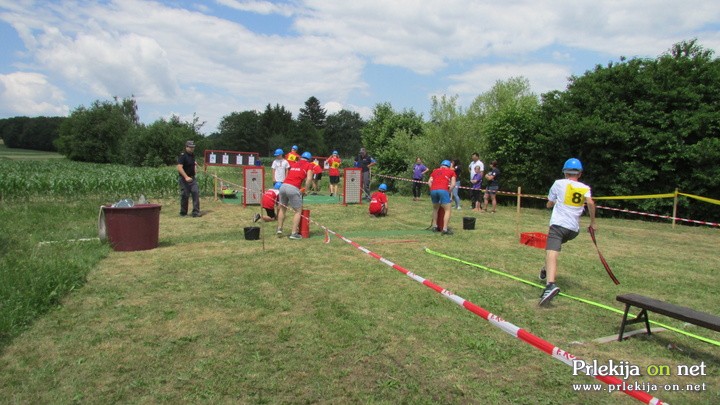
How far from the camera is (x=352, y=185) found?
54.8 feet

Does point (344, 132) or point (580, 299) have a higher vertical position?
point (344, 132)

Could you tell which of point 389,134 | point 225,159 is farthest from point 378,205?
point 389,134

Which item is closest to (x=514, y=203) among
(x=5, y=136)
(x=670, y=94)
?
(x=670, y=94)

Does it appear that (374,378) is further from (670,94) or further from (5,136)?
(5,136)

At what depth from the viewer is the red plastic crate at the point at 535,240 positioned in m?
9.50

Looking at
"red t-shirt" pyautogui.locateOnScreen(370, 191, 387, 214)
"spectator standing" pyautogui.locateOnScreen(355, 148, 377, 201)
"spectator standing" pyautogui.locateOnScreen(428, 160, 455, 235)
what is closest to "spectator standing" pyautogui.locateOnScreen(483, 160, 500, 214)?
"red t-shirt" pyautogui.locateOnScreen(370, 191, 387, 214)

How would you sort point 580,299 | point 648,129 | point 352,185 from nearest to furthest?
point 580,299 → point 648,129 → point 352,185

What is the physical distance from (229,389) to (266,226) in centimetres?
808

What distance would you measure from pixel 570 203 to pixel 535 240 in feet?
12.6

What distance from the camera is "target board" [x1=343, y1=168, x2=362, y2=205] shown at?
16516mm

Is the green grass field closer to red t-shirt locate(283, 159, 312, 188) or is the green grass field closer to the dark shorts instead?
the dark shorts

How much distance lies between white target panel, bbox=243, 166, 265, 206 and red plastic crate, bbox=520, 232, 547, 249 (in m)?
8.25

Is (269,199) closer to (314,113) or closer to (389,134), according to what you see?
(389,134)

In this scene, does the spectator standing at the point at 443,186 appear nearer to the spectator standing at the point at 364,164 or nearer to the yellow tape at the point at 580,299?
the yellow tape at the point at 580,299
